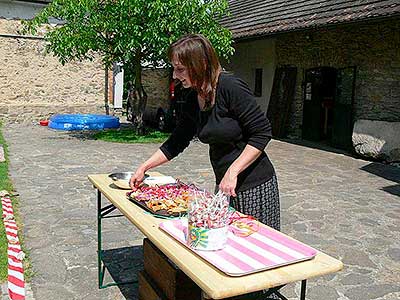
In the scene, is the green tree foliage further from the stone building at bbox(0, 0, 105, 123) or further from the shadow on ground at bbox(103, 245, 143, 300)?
the shadow on ground at bbox(103, 245, 143, 300)

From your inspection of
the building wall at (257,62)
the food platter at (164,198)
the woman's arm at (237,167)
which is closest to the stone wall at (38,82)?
the building wall at (257,62)

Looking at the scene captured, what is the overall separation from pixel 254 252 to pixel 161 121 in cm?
1295

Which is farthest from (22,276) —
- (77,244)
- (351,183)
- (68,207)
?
(351,183)

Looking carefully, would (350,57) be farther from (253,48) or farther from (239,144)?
(239,144)

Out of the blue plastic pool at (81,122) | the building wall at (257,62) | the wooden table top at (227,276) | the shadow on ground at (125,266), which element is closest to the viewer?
the wooden table top at (227,276)

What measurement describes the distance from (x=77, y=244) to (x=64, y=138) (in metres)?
8.81

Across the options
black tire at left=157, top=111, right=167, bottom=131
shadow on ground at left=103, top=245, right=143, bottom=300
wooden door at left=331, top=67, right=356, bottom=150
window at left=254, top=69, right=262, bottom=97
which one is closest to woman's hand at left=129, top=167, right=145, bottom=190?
shadow on ground at left=103, top=245, right=143, bottom=300

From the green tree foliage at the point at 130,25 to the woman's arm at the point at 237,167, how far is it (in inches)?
351

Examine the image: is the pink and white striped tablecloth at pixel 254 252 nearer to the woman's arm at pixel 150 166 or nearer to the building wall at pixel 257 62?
the woman's arm at pixel 150 166

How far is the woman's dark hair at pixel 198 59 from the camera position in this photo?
2.42 meters

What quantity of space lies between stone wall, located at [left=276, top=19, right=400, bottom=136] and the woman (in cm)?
835

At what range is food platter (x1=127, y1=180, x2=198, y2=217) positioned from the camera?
8.55 feet

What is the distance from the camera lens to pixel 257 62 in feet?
49.8

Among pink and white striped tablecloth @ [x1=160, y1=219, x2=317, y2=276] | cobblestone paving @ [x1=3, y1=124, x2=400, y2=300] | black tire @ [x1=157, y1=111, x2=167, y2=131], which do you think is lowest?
cobblestone paving @ [x1=3, y1=124, x2=400, y2=300]
